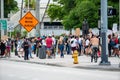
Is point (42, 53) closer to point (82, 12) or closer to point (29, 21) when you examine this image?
point (29, 21)

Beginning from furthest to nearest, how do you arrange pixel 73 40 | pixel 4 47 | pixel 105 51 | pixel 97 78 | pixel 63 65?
pixel 4 47
pixel 73 40
pixel 63 65
pixel 105 51
pixel 97 78

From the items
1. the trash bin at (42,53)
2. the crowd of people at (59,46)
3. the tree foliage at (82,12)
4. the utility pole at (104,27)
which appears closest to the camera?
the utility pole at (104,27)

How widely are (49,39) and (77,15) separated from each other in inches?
1052

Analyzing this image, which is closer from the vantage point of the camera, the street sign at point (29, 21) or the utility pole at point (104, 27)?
the utility pole at point (104, 27)

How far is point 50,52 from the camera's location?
3712 centimetres

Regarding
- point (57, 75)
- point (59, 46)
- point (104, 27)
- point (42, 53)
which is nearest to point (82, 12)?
point (59, 46)

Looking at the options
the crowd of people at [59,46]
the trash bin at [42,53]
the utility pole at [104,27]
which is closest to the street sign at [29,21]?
the crowd of people at [59,46]

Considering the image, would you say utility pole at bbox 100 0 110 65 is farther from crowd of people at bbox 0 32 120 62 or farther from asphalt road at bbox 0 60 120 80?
crowd of people at bbox 0 32 120 62

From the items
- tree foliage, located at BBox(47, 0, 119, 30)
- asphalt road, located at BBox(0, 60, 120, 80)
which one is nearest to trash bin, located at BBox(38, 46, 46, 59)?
asphalt road, located at BBox(0, 60, 120, 80)

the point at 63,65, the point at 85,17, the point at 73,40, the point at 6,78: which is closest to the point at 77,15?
the point at 85,17

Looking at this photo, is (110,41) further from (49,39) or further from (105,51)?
(105,51)

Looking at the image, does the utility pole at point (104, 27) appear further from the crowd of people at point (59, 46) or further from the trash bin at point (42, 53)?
the trash bin at point (42, 53)

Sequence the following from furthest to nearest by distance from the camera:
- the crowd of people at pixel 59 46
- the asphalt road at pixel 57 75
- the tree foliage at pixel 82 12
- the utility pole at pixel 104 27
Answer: the tree foliage at pixel 82 12 < the crowd of people at pixel 59 46 < the utility pole at pixel 104 27 < the asphalt road at pixel 57 75

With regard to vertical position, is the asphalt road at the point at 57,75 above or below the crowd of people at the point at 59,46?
below
